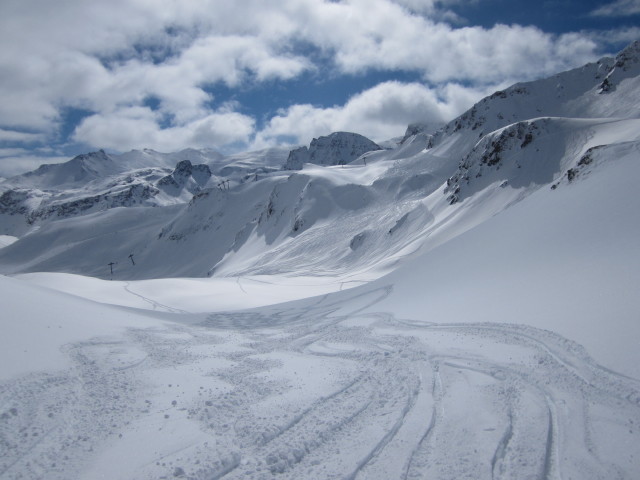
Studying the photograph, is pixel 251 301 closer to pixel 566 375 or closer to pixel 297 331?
pixel 297 331

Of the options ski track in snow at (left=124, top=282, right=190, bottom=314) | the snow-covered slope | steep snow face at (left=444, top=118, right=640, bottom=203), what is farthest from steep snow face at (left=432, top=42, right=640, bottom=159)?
ski track in snow at (left=124, top=282, right=190, bottom=314)

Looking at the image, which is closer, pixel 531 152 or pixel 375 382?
pixel 375 382

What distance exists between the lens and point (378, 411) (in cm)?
606

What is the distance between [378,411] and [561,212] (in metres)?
11.5

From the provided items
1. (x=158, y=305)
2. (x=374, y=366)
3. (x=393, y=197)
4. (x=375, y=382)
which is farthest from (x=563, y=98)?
(x=375, y=382)

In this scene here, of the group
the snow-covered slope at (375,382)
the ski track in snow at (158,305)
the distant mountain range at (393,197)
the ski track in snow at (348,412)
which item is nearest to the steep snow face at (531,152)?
the distant mountain range at (393,197)

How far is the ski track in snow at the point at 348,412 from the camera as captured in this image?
185 inches

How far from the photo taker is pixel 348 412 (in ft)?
19.9

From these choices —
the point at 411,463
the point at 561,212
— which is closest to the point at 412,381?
the point at 411,463

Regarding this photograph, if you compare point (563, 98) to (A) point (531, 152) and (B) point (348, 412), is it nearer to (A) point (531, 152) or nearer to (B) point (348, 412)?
(A) point (531, 152)

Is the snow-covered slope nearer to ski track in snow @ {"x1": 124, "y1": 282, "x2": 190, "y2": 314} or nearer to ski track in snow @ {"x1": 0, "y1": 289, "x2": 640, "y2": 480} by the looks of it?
ski track in snow @ {"x1": 0, "y1": 289, "x2": 640, "y2": 480}

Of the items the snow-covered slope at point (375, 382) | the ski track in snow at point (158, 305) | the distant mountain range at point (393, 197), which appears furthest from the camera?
the distant mountain range at point (393, 197)

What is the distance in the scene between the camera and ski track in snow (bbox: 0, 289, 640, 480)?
4.69 m

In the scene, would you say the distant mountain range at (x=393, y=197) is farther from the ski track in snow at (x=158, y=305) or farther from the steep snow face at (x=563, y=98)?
the ski track in snow at (x=158, y=305)
